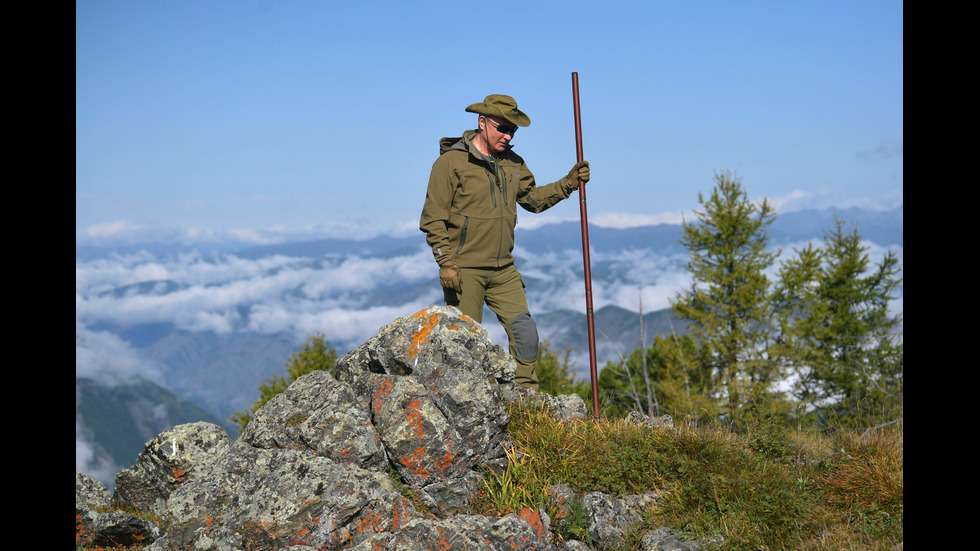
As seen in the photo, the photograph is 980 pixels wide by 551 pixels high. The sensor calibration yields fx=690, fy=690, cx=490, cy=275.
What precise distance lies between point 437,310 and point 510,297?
1.35 m

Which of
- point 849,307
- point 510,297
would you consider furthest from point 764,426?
point 849,307

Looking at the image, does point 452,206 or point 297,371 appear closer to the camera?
point 452,206

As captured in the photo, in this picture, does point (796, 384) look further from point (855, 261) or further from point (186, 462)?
point (186, 462)

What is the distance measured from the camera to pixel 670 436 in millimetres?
6891

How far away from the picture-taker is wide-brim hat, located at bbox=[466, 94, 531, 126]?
7781mm

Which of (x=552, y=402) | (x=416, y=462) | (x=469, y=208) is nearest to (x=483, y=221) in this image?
(x=469, y=208)

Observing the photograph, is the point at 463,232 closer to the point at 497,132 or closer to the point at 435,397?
the point at 497,132

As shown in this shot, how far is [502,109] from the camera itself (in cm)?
782

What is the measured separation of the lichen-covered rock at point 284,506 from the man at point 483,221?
2750 mm

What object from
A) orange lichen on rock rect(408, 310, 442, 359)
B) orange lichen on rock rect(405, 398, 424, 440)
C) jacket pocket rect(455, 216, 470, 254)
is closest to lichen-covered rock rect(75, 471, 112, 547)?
orange lichen on rock rect(405, 398, 424, 440)

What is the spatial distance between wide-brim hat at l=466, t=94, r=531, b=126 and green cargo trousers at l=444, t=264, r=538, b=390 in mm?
1743

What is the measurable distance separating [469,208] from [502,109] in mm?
Answer: 1179

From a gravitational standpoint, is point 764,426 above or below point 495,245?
below

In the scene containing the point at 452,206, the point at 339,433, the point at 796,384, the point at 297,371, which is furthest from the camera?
the point at 796,384
